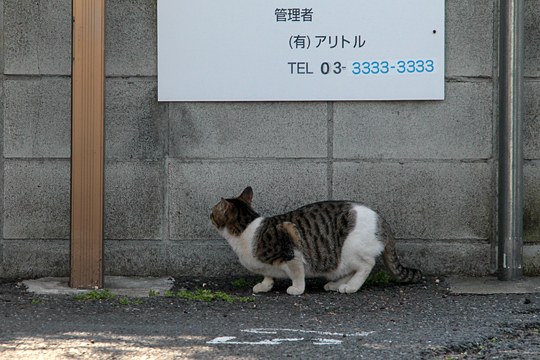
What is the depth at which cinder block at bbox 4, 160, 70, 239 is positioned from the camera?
23.1ft

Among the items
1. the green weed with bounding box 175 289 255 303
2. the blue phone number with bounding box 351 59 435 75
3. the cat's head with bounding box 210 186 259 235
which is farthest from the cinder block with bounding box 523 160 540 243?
the green weed with bounding box 175 289 255 303

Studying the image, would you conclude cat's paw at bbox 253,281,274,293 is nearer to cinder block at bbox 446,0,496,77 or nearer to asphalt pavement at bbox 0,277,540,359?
asphalt pavement at bbox 0,277,540,359

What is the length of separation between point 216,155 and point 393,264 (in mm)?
1508

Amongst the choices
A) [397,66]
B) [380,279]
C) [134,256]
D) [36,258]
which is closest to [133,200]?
[134,256]

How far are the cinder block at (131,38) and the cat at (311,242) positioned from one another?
47.8 inches

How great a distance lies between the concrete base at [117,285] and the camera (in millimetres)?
6441

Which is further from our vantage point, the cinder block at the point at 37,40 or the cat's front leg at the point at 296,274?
the cinder block at the point at 37,40

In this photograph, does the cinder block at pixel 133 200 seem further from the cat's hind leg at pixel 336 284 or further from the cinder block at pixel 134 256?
the cat's hind leg at pixel 336 284

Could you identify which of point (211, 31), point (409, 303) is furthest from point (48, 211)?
point (409, 303)

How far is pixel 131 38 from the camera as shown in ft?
23.0

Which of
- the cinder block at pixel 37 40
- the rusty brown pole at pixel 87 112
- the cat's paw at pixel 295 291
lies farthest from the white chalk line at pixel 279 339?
the cinder block at pixel 37 40

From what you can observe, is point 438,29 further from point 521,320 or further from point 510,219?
point 521,320

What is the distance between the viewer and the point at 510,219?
6.71m

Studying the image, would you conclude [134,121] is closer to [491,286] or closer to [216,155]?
[216,155]
